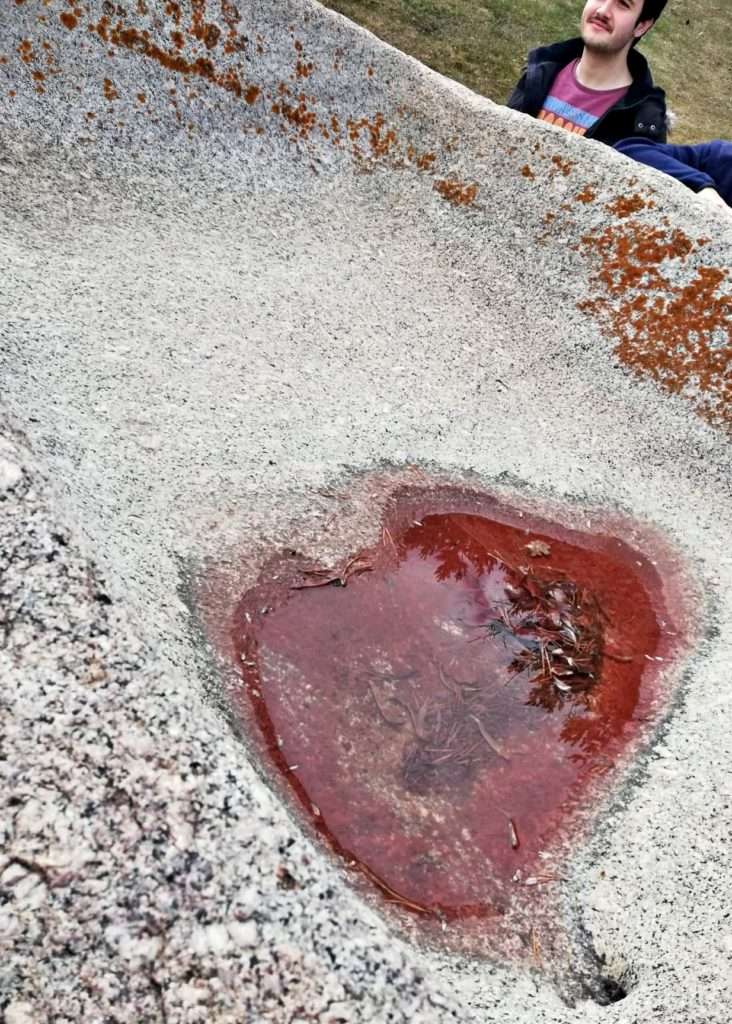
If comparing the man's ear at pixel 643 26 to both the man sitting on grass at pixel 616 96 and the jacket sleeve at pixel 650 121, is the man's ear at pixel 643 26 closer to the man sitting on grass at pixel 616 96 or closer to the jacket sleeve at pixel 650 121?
the man sitting on grass at pixel 616 96

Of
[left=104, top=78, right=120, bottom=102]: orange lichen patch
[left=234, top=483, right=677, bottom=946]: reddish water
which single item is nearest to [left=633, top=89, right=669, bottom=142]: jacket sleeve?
[left=234, top=483, right=677, bottom=946]: reddish water

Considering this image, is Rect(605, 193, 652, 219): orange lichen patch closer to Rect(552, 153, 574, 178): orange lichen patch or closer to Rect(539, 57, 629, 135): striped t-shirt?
Rect(552, 153, 574, 178): orange lichen patch

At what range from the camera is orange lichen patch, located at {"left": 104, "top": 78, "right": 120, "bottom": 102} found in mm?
2998

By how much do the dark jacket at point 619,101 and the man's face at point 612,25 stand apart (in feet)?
0.51

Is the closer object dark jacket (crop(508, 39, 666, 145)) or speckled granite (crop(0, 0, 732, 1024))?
speckled granite (crop(0, 0, 732, 1024))

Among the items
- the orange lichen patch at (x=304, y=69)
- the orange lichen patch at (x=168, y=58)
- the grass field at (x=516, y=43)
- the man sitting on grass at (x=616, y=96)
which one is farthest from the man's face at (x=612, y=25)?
the grass field at (x=516, y=43)

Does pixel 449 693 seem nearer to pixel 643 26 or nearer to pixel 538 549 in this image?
pixel 538 549

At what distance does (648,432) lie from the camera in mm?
2848

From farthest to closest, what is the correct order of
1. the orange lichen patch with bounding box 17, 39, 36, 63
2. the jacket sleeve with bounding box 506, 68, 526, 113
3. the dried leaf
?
the jacket sleeve with bounding box 506, 68, 526, 113 < the orange lichen patch with bounding box 17, 39, 36, 63 < the dried leaf

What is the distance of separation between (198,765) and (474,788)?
2.73 feet

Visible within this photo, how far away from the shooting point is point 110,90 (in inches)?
118

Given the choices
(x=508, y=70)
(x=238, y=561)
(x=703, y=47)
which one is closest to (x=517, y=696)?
(x=238, y=561)

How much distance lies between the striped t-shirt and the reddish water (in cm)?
176

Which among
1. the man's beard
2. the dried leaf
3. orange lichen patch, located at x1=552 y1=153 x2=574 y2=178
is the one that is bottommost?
the dried leaf
